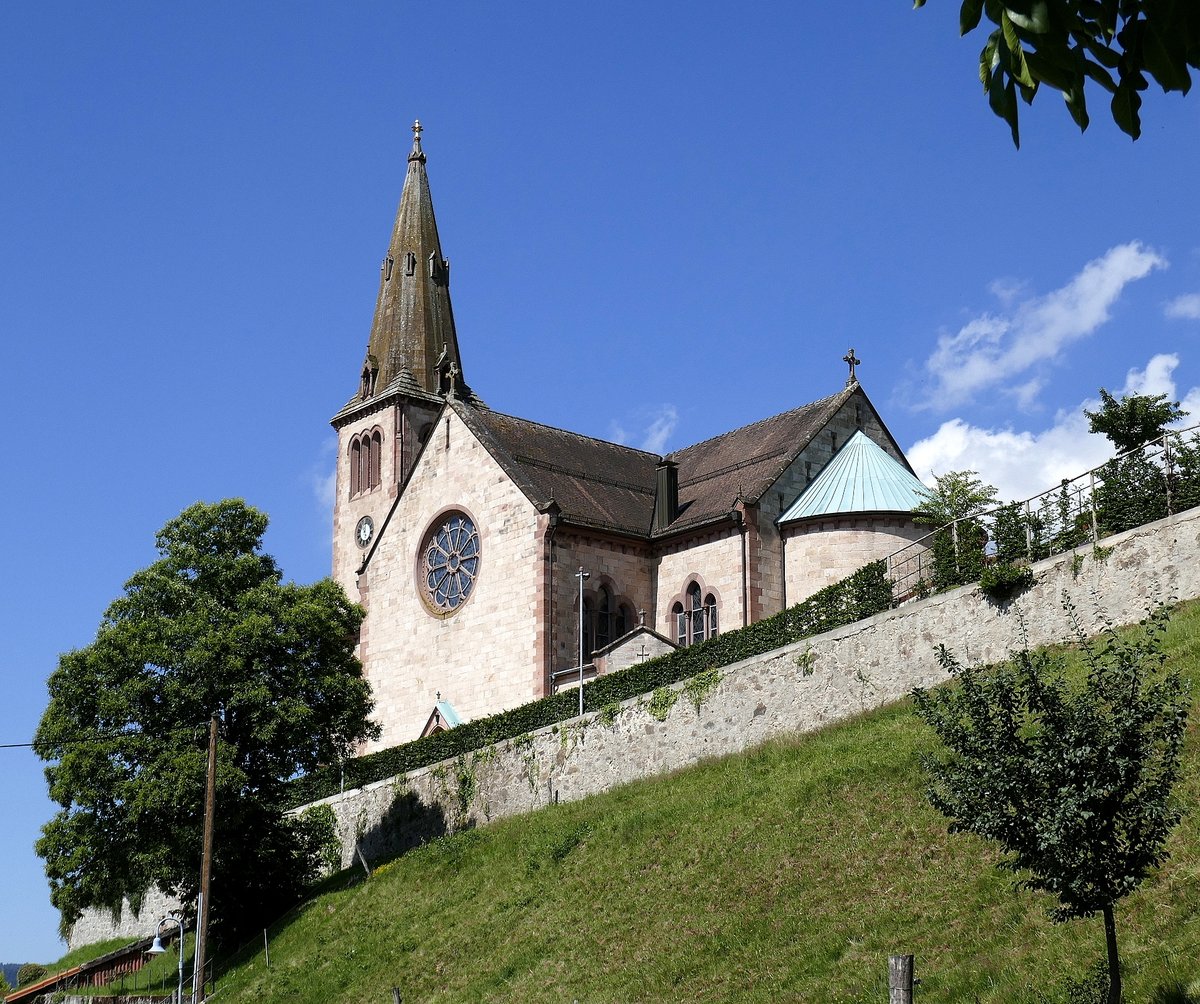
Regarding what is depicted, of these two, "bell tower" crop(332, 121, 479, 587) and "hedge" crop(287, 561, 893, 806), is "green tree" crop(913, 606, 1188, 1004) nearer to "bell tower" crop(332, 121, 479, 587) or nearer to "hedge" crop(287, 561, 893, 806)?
"hedge" crop(287, 561, 893, 806)

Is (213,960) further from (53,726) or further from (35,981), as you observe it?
(35,981)

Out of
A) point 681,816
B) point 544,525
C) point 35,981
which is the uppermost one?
point 544,525

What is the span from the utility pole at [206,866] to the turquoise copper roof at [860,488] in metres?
18.3

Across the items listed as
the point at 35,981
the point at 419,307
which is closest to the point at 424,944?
the point at 35,981

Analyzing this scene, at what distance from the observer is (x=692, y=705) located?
36031mm

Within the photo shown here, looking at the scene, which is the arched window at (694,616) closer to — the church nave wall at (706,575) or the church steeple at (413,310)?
the church nave wall at (706,575)

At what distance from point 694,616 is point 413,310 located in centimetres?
2624

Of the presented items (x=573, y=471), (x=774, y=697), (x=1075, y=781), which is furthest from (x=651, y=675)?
(x=1075, y=781)

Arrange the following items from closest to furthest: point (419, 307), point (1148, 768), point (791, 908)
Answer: point (1148, 768) → point (791, 908) → point (419, 307)

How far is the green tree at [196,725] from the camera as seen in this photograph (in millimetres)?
38156

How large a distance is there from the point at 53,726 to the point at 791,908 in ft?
74.9

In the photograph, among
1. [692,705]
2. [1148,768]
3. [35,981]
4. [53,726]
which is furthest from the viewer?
[35,981]

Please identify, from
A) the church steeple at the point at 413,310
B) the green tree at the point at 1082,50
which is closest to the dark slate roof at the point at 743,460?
the church steeple at the point at 413,310

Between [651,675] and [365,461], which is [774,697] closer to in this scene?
[651,675]
